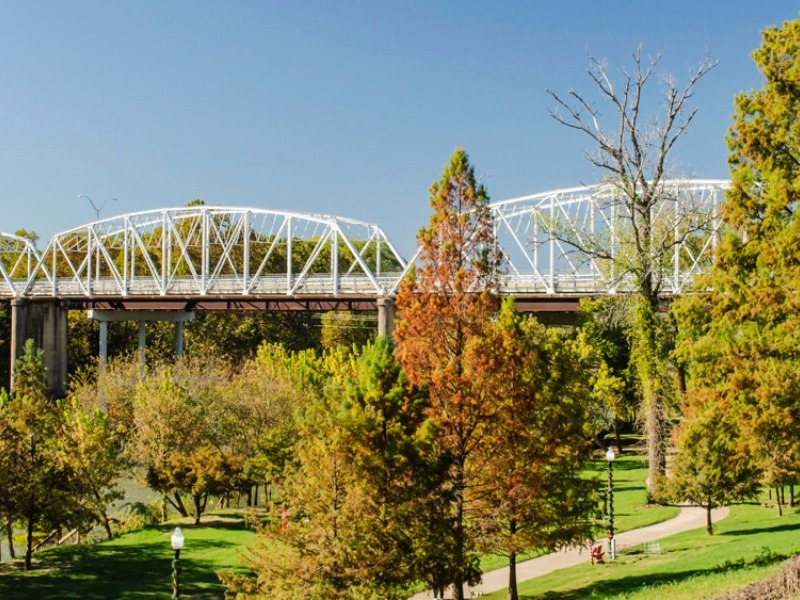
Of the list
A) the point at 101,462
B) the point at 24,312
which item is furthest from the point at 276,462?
the point at 24,312

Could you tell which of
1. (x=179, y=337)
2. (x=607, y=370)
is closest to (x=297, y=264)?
(x=179, y=337)

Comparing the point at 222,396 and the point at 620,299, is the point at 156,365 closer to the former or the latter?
the point at 222,396

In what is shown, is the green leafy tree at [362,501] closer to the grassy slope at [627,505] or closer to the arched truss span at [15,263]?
the grassy slope at [627,505]

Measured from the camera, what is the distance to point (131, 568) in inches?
1219

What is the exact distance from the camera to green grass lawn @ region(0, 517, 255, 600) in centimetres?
2766

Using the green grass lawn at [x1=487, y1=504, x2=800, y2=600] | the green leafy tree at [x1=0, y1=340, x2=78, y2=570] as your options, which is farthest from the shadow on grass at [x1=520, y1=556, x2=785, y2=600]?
the green leafy tree at [x1=0, y1=340, x2=78, y2=570]

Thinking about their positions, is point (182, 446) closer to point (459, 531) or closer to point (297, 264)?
point (459, 531)

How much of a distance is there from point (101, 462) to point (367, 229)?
1790 inches

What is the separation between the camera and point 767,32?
859 inches

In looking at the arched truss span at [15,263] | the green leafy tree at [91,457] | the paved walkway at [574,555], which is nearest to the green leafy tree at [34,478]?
the green leafy tree at [91,457]

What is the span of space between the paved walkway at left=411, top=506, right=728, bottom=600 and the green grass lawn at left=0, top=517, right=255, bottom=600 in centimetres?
816

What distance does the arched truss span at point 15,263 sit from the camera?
95562 mm

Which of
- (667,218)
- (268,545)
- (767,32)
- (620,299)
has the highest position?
(767,32)

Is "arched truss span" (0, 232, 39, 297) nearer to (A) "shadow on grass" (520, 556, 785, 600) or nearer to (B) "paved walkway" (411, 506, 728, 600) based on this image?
(B) "paved walkway" (411, 506, 728, 600)
